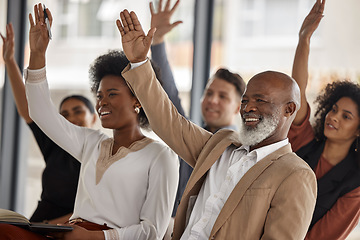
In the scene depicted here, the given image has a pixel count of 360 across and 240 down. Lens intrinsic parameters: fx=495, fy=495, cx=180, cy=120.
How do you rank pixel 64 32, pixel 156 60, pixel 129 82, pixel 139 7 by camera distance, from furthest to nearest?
pixel 64 32, pixel 139 7, pixel 156 60, pixel 129 82

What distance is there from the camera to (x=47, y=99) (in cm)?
229

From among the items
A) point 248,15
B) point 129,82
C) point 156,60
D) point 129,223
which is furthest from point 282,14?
point 129,223

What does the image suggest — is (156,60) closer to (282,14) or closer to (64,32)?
(282,14)

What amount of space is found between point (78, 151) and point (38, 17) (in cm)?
66

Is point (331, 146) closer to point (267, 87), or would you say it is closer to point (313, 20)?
point (267, 87)

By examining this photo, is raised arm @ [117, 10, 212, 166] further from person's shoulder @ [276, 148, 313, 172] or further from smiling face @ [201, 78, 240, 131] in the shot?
smiling face @ [201, 78, 240, 131]

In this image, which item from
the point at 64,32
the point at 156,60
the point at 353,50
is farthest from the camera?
the point at 64,32

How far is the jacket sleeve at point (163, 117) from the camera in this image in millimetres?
2074

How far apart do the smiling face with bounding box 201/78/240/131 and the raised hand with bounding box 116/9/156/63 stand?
0.94 metres

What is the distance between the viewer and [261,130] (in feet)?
6.68

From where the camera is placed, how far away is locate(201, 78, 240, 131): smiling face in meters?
2.94

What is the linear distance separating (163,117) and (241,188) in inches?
18.5

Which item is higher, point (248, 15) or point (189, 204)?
point (248, 15)

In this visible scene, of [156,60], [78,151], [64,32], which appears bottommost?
[78,151]
